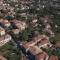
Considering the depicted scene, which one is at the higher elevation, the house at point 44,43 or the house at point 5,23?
the house at point 5,23

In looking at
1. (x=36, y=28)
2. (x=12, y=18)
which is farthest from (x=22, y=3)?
(x=36, y=28)

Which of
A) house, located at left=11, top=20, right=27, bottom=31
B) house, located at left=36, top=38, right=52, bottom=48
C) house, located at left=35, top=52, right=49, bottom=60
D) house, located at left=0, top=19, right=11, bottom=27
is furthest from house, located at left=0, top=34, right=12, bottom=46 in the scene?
house, located at left=35, top=52, right=49, bottom=60

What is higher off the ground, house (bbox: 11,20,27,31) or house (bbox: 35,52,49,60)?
house (bbox: 11,20,27,31)

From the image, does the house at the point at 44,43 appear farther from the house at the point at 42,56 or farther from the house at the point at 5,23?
the house at the point at 5,23

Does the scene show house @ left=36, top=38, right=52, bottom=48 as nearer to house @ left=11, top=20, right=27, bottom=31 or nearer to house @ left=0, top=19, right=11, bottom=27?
house @ left=11, top=20, right=27, bottom=31

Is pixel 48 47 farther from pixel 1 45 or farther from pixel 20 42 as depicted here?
pixel 1 45

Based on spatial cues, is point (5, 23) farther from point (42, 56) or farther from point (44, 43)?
point (42, 56)

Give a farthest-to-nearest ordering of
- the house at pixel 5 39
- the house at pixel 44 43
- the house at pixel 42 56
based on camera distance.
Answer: the house at pixel 5 39
the house at pixel 44 43
the house at pixel 42 56

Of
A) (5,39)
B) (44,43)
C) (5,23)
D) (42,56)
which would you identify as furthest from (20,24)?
(42,56)

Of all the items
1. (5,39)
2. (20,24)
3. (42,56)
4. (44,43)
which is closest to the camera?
(42,56)

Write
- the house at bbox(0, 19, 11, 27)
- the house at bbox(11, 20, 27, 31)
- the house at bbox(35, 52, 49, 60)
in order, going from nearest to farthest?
the house at bbox(35, 52, 49, 60) < the house at bbox(11, 20, 27, 31) < the house at bbox(0, 19, 11, 27)

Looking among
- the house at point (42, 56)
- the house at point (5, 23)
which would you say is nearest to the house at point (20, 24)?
the house at point (5, 23)

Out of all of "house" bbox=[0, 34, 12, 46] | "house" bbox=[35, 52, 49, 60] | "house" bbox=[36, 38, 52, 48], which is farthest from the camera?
"house" bbox=[0, 34, 12, 46]
